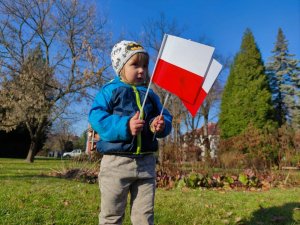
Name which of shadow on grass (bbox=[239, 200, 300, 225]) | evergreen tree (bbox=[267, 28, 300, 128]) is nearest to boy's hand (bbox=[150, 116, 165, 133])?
shadow on grass (bbox=[239, 200, 300, 225])

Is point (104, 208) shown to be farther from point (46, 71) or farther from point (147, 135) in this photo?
point (46, 71)

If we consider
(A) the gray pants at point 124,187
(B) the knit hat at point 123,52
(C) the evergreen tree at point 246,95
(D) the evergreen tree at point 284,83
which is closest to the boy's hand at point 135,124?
(A) the gray pants at point 124,187

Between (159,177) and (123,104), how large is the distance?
5.77m

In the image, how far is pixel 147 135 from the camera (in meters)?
2.71

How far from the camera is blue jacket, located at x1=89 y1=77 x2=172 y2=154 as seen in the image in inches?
99.9

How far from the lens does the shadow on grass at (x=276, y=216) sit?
439 cm

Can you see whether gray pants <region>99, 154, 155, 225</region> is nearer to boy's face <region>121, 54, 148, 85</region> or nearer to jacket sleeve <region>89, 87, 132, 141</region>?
Result: jacket sleeve <region>89, 87, 132, 141</region>

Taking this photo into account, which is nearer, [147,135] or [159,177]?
[147,135]

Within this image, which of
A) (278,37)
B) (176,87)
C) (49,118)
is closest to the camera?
(176,87)

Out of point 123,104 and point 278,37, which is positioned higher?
point 278,37

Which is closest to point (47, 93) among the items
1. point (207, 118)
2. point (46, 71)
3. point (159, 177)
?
point (46, 71)

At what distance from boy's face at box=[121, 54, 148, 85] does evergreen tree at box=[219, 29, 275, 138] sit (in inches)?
828

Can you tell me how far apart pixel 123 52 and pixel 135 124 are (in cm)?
67

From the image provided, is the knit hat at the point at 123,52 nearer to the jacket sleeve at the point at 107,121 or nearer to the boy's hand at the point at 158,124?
the jacket sleeve at the point at 107,121
